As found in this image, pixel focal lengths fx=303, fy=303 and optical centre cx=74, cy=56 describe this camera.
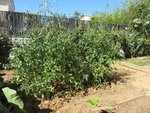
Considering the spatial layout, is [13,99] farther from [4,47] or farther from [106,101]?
[4,47]

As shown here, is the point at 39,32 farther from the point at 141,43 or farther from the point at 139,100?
the point at 141,43

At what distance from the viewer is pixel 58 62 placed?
649 centimetres

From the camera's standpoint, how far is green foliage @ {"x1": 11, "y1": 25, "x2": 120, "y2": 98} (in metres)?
6.33

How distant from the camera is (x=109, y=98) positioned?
641cm

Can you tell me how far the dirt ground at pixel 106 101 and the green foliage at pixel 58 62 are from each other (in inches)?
10.0

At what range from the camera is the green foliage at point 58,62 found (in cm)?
633

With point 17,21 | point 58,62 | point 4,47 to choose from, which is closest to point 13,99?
point 58,62

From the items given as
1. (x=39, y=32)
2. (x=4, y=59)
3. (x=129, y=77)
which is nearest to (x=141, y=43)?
(x=129, y=77)

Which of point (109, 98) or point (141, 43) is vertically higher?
point (141, 43)

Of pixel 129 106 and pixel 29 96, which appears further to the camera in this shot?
pixel 29 96

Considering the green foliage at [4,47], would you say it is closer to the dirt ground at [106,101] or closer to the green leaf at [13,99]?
the dirt ground at [106,101]

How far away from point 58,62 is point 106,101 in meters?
1.31

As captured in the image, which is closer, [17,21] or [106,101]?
[106,101]

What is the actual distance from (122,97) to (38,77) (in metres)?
1.84
